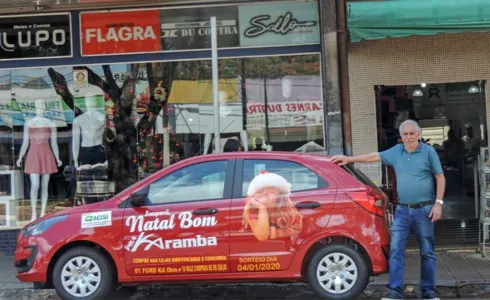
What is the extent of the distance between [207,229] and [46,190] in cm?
530

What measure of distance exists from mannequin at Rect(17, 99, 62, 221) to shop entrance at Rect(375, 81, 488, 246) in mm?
5779

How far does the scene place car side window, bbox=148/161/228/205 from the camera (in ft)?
21.5

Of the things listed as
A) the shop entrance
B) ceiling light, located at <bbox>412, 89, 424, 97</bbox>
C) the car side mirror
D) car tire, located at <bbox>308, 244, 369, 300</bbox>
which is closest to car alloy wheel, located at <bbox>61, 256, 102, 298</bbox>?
the car side mirror

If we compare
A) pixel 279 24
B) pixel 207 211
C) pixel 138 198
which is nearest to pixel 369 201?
pixel 207 211

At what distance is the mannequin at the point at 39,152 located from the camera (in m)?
10.6

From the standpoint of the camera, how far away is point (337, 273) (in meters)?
6.33

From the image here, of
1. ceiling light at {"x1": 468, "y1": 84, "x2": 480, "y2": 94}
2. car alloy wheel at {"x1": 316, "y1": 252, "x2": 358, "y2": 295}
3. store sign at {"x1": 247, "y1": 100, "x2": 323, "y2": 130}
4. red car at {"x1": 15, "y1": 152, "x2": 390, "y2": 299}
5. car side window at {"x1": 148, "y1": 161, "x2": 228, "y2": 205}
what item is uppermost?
ceiling light at {"x1": 468, "y1": 84, "x2": 480, "y2": 94}

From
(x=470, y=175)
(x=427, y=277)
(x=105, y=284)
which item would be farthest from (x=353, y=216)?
→ (x=470, y=175)

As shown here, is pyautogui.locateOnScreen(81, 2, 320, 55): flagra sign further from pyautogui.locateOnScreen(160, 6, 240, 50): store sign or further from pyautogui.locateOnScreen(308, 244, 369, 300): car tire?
pyautogui.locateOnScreen(308, 244, 369, 300): car tire

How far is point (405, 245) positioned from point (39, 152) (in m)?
6.88

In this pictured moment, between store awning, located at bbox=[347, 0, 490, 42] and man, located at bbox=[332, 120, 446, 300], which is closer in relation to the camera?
man, located at bbox=[332, 120, 446, 300]

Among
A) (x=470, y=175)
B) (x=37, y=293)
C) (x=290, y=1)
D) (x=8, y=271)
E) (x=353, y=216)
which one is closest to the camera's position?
(x=353, y=216)

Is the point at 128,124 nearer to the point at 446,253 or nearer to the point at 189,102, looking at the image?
the point at 189,102

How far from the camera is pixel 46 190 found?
10.7 meters
